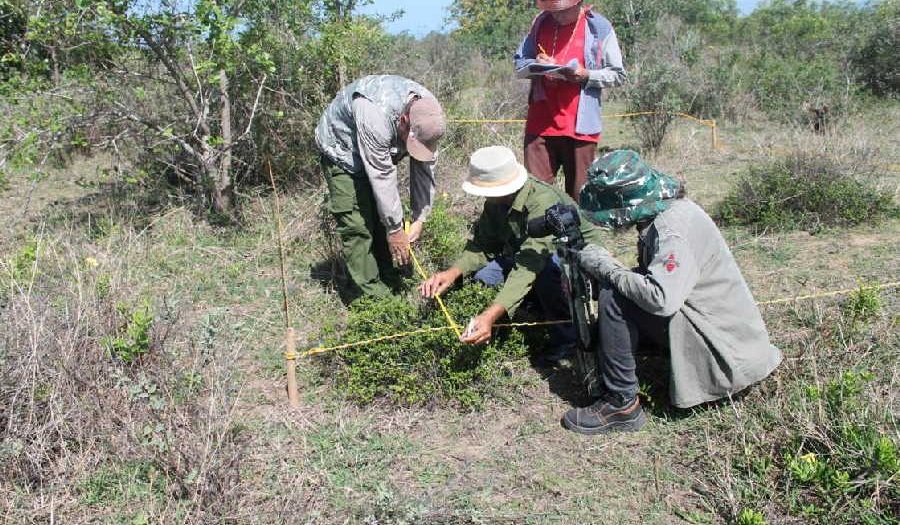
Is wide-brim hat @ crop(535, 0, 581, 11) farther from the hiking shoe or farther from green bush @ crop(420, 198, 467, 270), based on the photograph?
the hiking shoe

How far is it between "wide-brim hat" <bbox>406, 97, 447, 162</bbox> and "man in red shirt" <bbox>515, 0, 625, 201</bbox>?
4.22 feet

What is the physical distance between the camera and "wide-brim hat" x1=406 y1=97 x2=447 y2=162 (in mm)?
3797

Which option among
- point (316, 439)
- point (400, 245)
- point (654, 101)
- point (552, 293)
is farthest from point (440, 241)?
point (654, 101)

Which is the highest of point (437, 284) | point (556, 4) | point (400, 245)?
point (556, 4)

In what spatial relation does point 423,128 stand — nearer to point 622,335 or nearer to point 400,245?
point 400,245

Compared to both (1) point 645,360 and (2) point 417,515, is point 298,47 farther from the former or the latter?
(2) point 417,515

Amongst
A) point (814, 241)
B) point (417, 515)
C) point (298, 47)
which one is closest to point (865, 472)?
point (417, 515)

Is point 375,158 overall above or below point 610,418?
above

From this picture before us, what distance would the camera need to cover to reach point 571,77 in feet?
15.7

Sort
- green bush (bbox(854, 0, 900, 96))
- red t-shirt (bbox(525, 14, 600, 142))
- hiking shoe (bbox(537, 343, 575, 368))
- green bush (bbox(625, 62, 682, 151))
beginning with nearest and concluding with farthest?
hiking shoe (bbox(537, 343, 575, 368)), red t-shirt (bbox(525, 14, 600, 142)), green bush (bbox(625, 62, 682, 151)), green bush (bbox(854, 0, 900, 96))

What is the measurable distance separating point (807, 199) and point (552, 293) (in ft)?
8.86

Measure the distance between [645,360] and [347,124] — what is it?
6.84 feet

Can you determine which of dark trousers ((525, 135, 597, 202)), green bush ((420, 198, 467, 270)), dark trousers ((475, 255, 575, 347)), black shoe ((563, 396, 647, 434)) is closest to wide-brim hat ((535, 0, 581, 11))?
dark trousers ((525, 135, 597, 202))

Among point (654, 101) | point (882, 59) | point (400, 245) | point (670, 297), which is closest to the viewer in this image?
point (670, 297)
